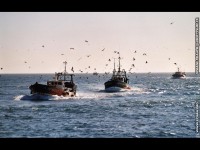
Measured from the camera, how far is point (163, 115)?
103 feet

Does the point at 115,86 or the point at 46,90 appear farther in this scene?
the point at 115,86
